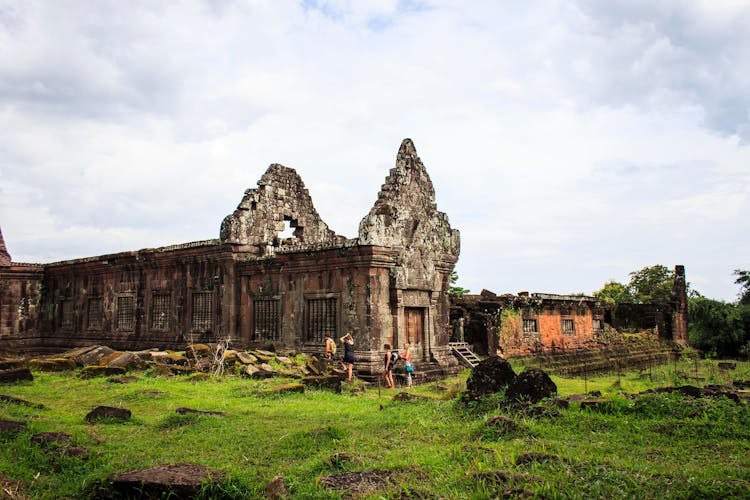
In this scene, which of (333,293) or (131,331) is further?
(131,331)

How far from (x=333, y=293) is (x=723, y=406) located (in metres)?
9.86

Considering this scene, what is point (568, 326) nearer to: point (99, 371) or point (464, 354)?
point (464, 354)

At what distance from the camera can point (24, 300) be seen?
24469mm

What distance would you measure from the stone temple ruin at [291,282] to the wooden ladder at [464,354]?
31.3 inches

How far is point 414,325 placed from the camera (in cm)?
1623

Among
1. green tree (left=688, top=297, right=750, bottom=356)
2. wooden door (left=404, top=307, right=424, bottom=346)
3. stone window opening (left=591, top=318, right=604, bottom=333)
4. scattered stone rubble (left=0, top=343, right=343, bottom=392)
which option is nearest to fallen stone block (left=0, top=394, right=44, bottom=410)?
scattered stone rubble (left=0, top=343, right=343, bottom=392)

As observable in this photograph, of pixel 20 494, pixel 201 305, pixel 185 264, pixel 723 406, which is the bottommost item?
pixel 20 494

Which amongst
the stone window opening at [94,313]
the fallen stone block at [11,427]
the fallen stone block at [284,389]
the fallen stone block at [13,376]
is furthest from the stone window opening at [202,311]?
the fallen stone block at [11,427]

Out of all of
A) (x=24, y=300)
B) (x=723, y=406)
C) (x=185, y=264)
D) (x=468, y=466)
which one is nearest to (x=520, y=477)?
(x=468, y=466)

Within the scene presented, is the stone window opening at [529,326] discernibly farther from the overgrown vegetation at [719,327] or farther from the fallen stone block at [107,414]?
the fallen stone block at [107,414]

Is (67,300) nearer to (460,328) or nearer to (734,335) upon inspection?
(460,328)

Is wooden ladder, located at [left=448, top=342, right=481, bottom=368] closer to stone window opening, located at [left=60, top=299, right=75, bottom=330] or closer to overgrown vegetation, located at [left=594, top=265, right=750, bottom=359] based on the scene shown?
overgrown vegetation, located at [left=594, top=265, right=750, bottom=359]

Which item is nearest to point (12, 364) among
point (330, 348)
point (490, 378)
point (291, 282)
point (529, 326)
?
point (291, 282)

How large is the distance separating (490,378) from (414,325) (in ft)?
23.8
